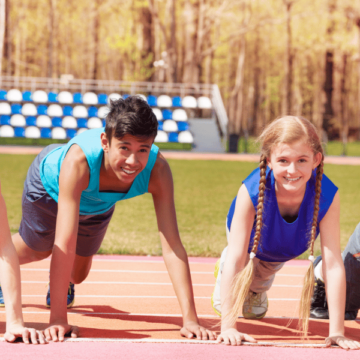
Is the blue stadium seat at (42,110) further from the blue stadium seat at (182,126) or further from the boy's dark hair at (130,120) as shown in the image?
the boy's dark hair at (130,120)

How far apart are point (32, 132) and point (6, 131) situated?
1083mm

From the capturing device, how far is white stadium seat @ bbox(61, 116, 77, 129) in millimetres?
21859

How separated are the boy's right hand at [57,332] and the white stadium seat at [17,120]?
66.8ft

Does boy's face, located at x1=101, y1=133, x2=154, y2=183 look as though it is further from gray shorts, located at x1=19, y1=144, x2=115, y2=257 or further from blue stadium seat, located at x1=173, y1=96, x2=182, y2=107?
blue stadium seat, located at x1=173, y1=96, x2=182, y2=107

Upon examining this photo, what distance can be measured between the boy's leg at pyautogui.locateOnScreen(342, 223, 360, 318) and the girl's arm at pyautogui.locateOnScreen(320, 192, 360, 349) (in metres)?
0.57

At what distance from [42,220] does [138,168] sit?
920 mm

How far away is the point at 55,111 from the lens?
22312 mm

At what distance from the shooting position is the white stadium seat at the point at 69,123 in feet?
71.7

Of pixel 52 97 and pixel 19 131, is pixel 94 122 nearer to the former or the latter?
pixel 52 97

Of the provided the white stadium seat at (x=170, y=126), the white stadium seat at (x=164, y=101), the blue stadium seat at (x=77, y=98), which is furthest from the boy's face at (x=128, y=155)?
the blue stadium seat at (x=77, y=98)

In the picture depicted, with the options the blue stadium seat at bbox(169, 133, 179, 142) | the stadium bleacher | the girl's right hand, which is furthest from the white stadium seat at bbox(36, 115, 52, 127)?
the girl's right hand

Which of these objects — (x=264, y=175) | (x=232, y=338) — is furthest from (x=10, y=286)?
(x=264, y=175)

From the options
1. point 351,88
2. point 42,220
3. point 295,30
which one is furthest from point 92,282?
point 351,88

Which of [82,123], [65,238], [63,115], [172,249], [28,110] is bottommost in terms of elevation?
[82,123]
